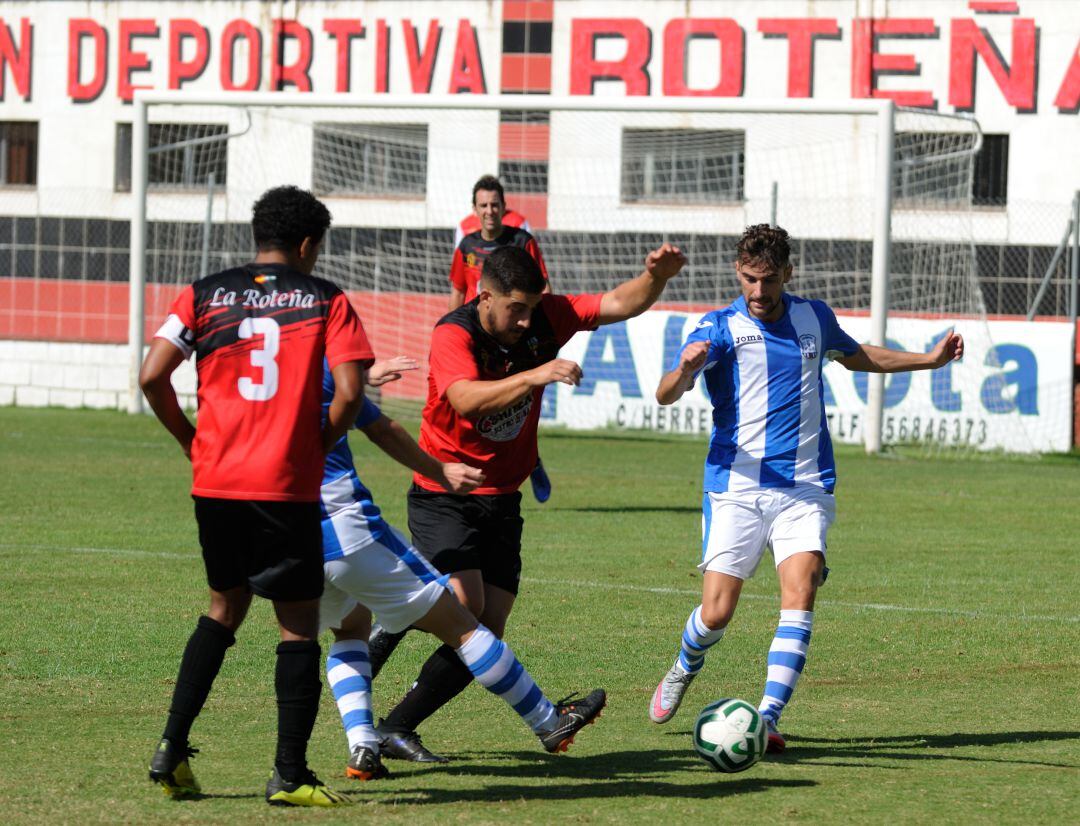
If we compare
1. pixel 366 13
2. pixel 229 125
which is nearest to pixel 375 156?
pixel 229 125

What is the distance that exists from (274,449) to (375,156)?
24.7 m

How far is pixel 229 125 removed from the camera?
111 ft

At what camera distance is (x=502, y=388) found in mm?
5645

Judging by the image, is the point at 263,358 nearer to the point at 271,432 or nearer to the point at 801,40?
the point at 271,432

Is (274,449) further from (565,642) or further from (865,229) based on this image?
(865,229)

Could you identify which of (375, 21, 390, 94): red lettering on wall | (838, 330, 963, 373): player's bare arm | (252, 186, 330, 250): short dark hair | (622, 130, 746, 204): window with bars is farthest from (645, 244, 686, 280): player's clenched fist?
(375, 21, 390, 94): red lettering on wall

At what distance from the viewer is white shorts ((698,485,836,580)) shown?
657 cm

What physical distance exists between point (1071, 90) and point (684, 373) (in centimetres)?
2869

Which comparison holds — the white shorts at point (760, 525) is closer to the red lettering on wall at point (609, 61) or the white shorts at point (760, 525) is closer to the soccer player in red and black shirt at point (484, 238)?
the soccer player in red and black shirt at point (484, 238)

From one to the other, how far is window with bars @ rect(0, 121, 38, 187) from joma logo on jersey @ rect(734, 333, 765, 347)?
34.4 m

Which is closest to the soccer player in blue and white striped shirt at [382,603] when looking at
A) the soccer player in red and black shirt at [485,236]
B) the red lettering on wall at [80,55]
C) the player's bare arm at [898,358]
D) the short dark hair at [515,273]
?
the short dark hair at [515,273]

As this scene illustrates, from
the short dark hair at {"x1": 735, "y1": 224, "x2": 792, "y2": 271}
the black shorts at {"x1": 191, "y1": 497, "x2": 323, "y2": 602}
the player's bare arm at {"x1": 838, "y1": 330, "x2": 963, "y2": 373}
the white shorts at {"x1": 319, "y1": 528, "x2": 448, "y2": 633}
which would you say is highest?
the short dark hair at {"x1": 735, "y1": 224, "x2": 792, "y2": 271}

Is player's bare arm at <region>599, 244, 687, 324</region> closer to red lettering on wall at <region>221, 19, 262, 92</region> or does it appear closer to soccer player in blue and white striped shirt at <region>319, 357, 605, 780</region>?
soccer player in blue and white striped shirt at <region>319, 357, 605, 780</region>

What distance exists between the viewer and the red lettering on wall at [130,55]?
37.4 m
